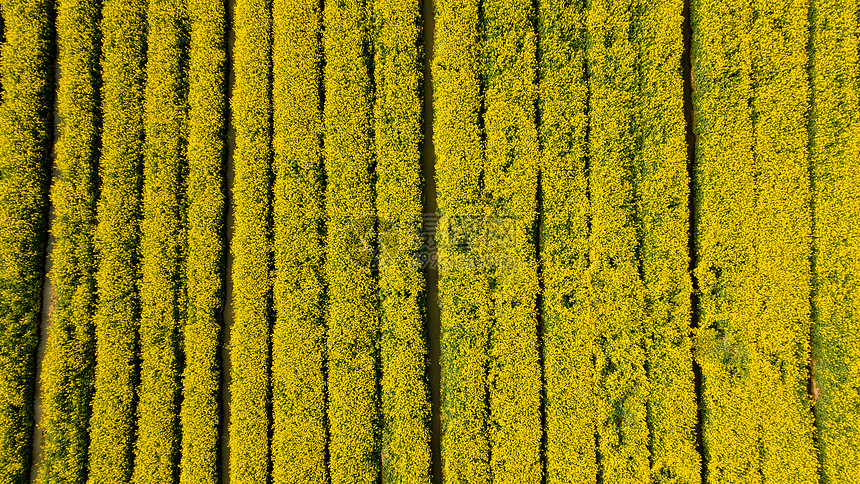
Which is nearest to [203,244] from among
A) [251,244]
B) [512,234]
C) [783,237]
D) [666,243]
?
[251,244]

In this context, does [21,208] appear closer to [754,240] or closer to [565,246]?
[565,246]

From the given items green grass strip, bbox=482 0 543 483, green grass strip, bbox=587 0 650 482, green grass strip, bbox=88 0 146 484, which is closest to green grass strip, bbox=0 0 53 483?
green grass strip, bbox=88 0 146 484

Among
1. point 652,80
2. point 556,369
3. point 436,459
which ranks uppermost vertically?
point 652,80

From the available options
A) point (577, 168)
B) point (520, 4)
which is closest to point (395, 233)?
point (577, 168)

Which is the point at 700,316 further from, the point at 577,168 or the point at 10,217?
the point at 10,217

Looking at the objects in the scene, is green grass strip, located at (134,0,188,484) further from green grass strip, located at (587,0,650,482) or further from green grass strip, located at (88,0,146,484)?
green grass strip, located at (587,0,650,482)

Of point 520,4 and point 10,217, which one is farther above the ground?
point 520,4

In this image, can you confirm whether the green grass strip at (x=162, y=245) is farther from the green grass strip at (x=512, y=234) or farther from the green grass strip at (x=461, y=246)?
the green grass strip at (x=512, y=234)

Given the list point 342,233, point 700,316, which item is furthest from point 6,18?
point 700,316
